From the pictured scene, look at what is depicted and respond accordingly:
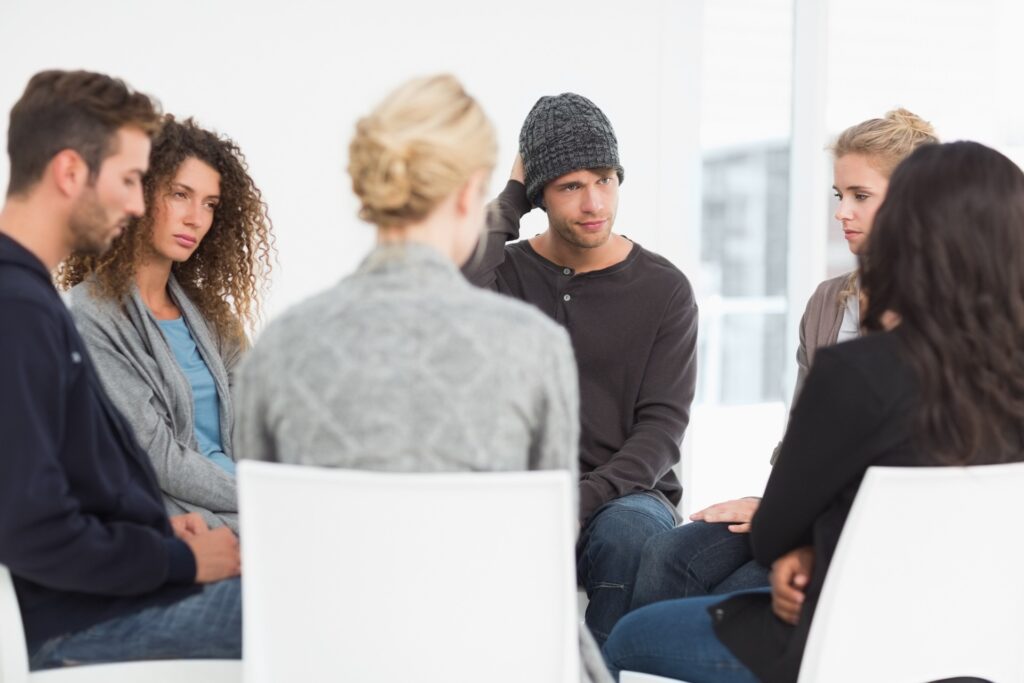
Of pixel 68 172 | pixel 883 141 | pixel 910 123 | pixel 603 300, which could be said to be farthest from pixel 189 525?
pixel 910 123

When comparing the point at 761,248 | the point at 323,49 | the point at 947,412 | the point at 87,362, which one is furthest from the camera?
the point at 761,248

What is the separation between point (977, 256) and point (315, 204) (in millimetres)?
2481

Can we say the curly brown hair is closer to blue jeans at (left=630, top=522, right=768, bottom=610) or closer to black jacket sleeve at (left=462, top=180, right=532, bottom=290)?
black jacket sleeve at (left=462, top=180, right=532, bottom=290)

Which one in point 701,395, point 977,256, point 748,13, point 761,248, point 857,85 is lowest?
point 701,395

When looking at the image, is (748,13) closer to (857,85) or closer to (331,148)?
(857,85)

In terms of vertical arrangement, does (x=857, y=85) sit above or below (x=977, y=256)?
above

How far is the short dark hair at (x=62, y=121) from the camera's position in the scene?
5.24 feet

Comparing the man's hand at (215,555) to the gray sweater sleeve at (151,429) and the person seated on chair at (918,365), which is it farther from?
the person seated on chair at (918,365)

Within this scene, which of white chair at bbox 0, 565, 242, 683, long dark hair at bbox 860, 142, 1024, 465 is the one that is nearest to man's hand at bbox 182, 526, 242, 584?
white chair at bbox 0, 565, 242, 683

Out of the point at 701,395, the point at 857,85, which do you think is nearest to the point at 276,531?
the point at 857,85

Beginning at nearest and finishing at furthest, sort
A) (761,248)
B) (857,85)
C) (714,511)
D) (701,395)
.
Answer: (714,511)
(857,85)
(701,395)
(761,248)

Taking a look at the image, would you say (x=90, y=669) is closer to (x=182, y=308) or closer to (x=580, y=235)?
(x=182, y=308)

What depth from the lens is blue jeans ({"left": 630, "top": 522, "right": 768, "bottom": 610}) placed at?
1.92m

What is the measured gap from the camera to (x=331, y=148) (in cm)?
354
